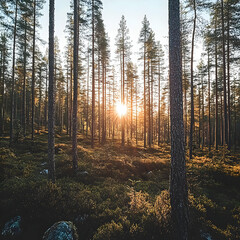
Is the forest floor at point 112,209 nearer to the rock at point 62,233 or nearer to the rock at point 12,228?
the rock at point 12,228

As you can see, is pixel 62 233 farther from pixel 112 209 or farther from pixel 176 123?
pixel 176 123

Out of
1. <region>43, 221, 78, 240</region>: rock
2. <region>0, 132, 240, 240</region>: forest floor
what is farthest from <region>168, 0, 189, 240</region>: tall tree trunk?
<region>43, 221, 78, 240</region>: rock

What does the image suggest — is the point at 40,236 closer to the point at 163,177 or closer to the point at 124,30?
the point at 163,177

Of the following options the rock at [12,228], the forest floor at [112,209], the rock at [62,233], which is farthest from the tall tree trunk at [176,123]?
the rock at [12,228]

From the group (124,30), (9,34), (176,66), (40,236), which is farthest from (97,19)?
(40,236)

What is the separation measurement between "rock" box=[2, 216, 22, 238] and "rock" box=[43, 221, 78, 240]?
39.5 inches

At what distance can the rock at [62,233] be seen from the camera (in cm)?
346

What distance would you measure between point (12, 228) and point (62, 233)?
70.8 inches

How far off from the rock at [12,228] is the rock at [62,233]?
1.00 meters

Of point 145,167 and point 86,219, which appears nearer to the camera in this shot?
point 86,219

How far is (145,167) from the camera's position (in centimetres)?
1155

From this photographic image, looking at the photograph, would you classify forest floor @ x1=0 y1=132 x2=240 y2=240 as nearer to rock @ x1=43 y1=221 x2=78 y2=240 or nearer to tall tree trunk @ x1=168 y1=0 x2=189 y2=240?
rock @ x1=43 y1=221 x2=78 y2=240

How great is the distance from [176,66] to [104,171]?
845cm

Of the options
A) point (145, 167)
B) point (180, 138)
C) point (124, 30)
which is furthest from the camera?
point (124, 30)
